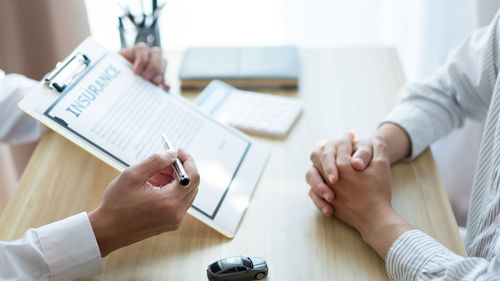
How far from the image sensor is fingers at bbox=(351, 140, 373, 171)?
0.85 metres

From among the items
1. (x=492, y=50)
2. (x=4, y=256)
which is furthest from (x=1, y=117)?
(x=492, y=50)

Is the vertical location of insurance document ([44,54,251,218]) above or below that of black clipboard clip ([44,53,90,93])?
below

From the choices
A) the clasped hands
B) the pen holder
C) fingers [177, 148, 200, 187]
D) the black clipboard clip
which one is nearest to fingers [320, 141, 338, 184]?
the clasped hands

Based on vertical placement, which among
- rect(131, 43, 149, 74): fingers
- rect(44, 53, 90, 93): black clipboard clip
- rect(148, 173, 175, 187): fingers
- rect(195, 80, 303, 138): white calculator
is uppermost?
rect(44, 53, 90, 93): black clipboard clip

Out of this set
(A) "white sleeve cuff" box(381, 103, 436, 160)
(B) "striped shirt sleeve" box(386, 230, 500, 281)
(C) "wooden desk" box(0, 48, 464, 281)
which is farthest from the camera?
(A) "white sleeve cuff" box(381, 103, 436, 160)

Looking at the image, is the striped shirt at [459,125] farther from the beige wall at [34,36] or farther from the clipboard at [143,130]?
the beige wall at [34,36]

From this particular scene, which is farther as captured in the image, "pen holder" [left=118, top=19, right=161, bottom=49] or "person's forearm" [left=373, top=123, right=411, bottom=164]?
"pen holder" [left=118, top=19, right=161, bottom=49]

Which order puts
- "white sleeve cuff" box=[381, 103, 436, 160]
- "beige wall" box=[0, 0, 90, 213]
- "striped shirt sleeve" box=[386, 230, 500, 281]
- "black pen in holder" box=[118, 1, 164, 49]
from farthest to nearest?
"beige wall" box=[0, 0, 90, 213], "black pen in holder" box=[118, 1, 164, 49], "white sleeve cuff" box=[381, 103, 436, 160], "striped shirt sleeve" box=[386, 230, 500, 281]

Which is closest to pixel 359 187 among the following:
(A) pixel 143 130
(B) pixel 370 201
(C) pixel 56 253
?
(B) pixel 370 201

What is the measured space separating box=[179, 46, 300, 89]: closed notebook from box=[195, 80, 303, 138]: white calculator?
4 centimetres

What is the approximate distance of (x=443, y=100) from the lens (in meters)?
1.01

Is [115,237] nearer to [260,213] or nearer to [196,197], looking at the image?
[196,197]

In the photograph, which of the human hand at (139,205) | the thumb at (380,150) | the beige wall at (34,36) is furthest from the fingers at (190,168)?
the beige wall at (34,36)

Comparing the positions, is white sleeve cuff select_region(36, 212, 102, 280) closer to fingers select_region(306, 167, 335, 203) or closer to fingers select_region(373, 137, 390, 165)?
fingers select_region(306, 167, 335, 203)
